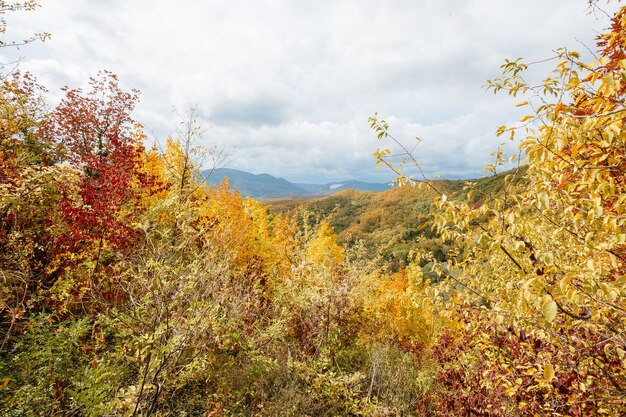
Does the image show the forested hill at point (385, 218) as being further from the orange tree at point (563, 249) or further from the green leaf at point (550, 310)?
the green leaf at point (550, 310)

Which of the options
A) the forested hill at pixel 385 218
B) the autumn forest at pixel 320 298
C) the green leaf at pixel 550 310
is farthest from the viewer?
the forested hill at pixel 385 218

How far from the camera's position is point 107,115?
68.8 ft

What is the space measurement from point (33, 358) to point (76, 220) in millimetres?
3472

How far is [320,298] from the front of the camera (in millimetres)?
9859

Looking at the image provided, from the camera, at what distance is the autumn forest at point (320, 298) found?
2.86 meters

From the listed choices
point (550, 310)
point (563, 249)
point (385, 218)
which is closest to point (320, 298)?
point (563, 249)

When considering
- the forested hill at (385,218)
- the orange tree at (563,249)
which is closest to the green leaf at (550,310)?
the orange tree at (563,249)

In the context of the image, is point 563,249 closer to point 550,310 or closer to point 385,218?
point 550,310

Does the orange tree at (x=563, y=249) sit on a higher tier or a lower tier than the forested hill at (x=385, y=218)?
higher

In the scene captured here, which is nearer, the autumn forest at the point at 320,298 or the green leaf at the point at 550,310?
the green leaf at the point at 550,310

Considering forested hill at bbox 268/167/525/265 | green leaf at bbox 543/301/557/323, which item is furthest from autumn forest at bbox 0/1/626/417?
forested hill at bbox 268/167/525/265

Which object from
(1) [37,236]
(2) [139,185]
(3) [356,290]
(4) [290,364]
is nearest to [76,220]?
(1) [37,236]

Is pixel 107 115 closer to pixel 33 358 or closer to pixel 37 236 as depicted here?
pixel 37 236

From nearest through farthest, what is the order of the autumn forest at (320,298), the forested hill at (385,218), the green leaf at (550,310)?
the green leaf at (550,310) < the autumn forest at (320,298) < the forested hill at (385,218)
